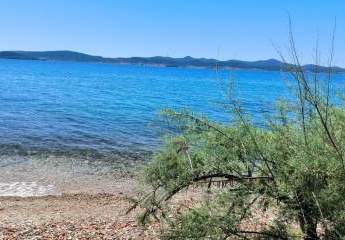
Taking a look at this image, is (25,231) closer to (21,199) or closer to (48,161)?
(21,199)

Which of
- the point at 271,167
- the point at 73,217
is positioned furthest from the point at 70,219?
the point at 271,167

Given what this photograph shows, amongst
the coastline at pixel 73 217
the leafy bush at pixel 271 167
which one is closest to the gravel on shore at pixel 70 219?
the coastline at pixel 73 217

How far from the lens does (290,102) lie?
7.65 metres

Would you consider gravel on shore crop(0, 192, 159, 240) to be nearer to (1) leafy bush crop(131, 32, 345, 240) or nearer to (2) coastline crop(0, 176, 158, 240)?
(2) coastline crop(0, 176, 158, 240)

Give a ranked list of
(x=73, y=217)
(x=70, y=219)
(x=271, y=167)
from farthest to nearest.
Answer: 1. (x=73, y=217)
2. (x=70, y=219)
3. (x=271, y=167)

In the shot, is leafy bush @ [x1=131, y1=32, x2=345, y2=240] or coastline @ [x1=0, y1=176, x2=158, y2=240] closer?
leafy bush @ [x1=131, y1=32, x2=345, y2=240]

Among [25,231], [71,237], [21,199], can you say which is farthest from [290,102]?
[21,199]

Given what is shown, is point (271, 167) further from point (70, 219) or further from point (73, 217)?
point (73, 217)

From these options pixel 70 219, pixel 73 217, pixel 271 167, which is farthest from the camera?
pixel 73 217

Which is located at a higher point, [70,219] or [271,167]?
[271,167]

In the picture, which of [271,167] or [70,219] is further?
[70,219]

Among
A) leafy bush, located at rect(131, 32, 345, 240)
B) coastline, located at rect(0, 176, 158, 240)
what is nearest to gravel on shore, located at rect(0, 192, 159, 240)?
coastline, located at rect(0, 176, 158, 240)

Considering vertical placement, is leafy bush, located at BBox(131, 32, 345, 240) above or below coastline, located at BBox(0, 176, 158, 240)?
above

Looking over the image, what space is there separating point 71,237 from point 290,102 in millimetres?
5495
